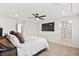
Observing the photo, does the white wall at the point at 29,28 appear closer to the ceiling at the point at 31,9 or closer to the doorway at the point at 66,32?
the ceiling at the point at 31,9

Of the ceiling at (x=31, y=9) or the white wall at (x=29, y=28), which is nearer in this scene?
the ceiling at (x=31, y=9)

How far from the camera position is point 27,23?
1.65 meters

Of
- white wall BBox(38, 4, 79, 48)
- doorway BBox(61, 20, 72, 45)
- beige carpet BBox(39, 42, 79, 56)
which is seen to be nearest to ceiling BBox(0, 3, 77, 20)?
white wall BBox(38, 4, 79, 48)

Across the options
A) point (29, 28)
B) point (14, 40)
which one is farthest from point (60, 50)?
point (14, 40)

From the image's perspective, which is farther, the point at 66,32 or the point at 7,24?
the point at 66,32

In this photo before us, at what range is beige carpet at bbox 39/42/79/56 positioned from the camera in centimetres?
155

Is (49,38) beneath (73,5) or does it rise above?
beneath

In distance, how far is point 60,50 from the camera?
1.64m

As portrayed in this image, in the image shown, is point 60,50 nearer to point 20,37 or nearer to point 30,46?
point 30,46

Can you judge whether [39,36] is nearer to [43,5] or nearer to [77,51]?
[43,5]

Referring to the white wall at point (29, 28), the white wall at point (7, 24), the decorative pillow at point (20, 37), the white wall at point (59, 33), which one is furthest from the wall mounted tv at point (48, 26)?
the white wall at point (7, 24)

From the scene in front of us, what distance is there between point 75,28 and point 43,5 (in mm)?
723

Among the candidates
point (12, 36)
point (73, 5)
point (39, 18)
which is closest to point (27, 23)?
point (39, 18)

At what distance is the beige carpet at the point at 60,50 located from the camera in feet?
5.09
